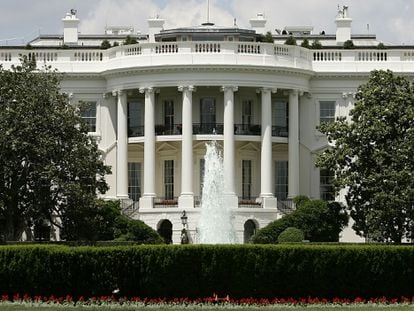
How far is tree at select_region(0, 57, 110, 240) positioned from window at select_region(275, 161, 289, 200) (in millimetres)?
19762

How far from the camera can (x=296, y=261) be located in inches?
1751

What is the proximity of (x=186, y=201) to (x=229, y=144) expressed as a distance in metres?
4.07

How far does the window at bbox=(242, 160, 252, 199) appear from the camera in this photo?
271 ft

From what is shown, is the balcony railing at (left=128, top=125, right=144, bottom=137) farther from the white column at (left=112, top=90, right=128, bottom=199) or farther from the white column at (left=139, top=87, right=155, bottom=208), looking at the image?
the white column at (left=139, top=87, right=155, bottom=208)

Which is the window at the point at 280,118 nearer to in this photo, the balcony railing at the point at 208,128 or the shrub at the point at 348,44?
the balcony railing at the point at 208,128

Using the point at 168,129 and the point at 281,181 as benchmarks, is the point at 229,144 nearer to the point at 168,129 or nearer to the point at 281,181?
the point at 168,129

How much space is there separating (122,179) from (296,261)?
37.3 metres

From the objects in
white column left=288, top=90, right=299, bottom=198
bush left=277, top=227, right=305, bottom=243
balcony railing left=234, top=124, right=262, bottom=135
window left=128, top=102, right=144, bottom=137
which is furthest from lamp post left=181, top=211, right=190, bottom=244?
window left=128, top=102, right=144, bottom=137

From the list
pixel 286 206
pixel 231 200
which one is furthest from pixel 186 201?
pixel 286 206

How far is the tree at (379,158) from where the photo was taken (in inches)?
2566

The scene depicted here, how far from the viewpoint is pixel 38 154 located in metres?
62.4

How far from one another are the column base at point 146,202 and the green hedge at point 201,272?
34.0 meters

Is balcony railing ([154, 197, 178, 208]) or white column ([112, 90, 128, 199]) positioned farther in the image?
white column ([112, 90, 128, 199])

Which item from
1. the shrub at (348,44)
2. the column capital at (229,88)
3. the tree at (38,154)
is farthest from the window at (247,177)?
the tree at (38,154)
